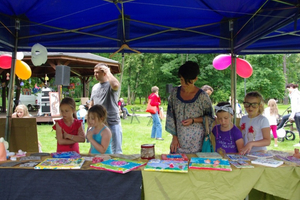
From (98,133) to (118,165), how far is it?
2.34 ft

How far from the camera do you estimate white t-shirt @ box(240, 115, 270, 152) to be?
239 centimetres

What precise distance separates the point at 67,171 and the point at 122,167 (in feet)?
1.20

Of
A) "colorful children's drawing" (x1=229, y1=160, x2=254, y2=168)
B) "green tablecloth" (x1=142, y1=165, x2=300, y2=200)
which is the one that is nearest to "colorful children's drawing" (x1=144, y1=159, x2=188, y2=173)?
"green tablecloth" (x1=142, y1=165, x2=300, y2=200)

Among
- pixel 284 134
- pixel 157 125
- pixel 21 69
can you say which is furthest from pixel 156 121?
pixel 21 69

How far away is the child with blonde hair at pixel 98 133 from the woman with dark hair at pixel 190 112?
24.9 inches

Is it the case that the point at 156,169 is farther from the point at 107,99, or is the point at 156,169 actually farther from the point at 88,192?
the point at 107,99

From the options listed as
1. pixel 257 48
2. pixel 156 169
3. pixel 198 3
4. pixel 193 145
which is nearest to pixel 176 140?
pixel 193 145

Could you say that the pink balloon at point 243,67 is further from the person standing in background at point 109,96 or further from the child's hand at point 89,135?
the child's hand at point 89,135

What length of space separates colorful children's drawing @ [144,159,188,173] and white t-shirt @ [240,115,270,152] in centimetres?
90

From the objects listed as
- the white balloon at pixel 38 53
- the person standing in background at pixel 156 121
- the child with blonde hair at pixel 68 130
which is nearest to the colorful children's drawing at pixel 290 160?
the child with blonde hair at pixel 68 130

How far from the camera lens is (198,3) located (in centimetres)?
268

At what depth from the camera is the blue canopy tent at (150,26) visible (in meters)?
→ 2.64

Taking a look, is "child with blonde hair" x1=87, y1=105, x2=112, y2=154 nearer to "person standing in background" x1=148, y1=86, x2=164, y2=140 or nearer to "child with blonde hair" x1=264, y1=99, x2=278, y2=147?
"person standing in background" x1=148, y1=86, x2=164, y2=140

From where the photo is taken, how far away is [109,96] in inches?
141
